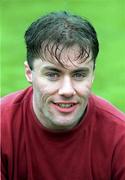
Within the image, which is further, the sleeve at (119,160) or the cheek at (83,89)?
the sleeve at (119,160)

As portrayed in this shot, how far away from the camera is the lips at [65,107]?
202 inches

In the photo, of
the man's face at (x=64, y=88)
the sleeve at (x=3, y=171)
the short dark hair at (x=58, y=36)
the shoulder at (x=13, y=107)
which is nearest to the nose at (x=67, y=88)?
the man's face at (x=64, y=88)

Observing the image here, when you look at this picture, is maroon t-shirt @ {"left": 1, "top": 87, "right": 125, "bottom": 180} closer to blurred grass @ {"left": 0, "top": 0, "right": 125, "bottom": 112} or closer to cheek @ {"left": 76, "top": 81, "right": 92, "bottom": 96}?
cheek @ {"left": 76, "top": 81, "right": 92, "bottom": 96}

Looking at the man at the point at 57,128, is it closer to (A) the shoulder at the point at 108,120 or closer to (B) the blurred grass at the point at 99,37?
(A) the shoulder at the point at 108,120

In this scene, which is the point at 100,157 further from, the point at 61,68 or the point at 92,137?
the point at 61,68

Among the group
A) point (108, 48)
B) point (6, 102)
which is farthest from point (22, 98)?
point (108, 48)

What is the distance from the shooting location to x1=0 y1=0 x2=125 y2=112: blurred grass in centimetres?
884

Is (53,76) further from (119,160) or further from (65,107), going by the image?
(119,160)

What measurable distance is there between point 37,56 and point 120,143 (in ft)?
2.25

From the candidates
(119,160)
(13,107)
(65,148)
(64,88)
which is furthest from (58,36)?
(119,160)

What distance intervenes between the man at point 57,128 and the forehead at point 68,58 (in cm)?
2

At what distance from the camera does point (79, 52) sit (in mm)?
5125

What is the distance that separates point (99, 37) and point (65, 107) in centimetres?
494

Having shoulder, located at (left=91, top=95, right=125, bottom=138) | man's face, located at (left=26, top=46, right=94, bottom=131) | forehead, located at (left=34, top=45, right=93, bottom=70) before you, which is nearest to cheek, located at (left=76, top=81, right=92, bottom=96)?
man's face, located at (left=26, top=46, right=94, bottom=131)
